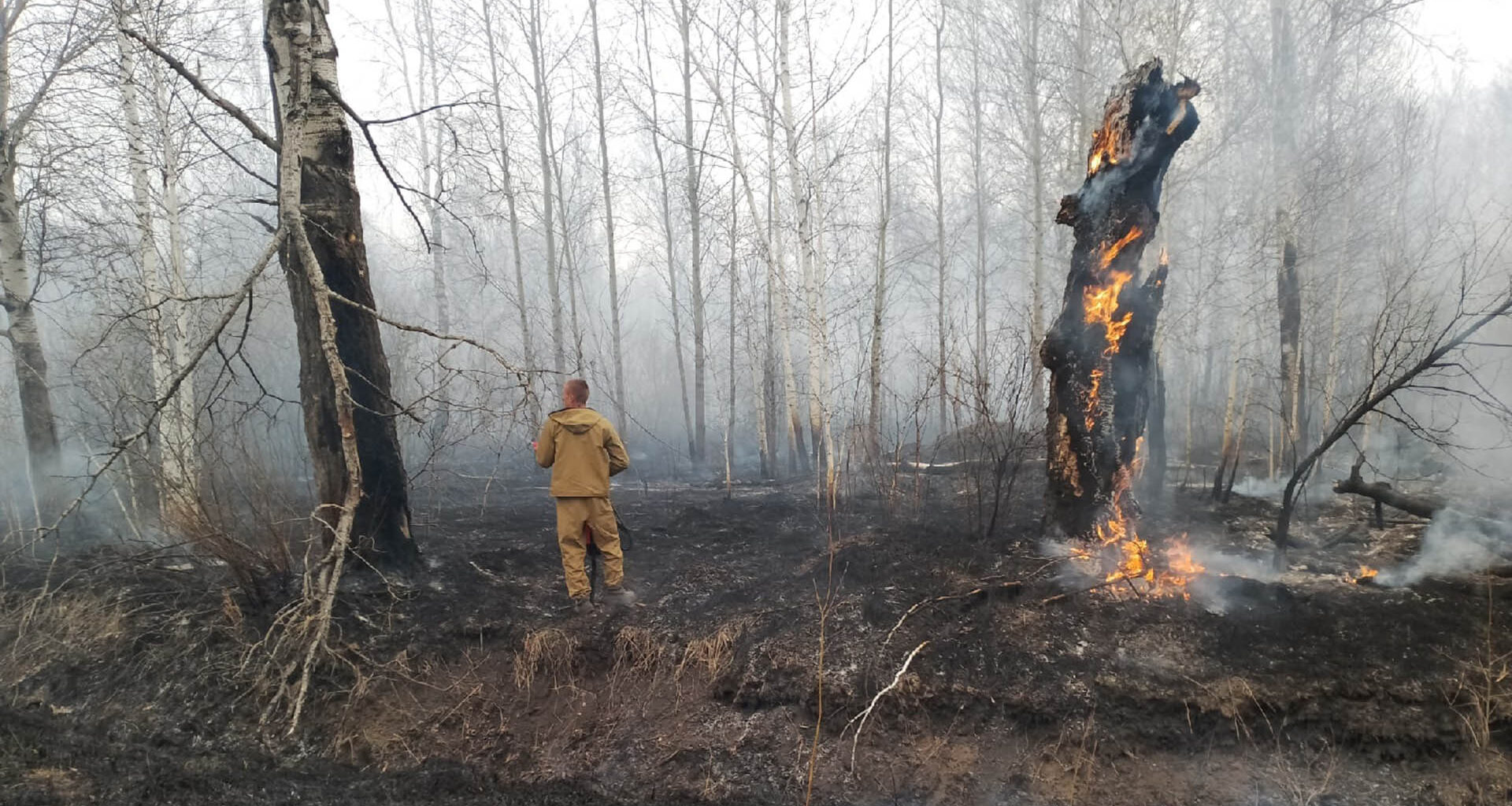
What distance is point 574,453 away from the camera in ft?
16.4

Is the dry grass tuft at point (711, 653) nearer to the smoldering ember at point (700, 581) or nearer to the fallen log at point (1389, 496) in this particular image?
the smoldering ember at point (700, 581)

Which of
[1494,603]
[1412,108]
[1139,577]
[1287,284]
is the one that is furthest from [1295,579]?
[1412,108]

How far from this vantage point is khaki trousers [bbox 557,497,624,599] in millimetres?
5020

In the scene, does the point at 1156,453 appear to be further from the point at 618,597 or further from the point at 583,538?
the point at 583,538

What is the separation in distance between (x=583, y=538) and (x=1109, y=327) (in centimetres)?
448

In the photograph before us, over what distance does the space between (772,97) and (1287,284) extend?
320 inches

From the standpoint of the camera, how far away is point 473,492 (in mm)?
11086

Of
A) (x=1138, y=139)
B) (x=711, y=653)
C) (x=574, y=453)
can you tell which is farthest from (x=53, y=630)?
(x=1138, y=139)

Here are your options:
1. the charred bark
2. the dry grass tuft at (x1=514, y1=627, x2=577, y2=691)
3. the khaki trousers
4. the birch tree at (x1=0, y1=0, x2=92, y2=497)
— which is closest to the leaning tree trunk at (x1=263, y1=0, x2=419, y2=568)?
→ the khaki trousers

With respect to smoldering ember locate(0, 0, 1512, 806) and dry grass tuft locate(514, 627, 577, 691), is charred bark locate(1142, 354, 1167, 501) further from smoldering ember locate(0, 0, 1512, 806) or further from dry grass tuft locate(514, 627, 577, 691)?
dry grass tuft locate(514, 627, 577, 691)

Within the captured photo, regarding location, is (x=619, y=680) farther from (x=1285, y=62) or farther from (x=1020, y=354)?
(x=1285, y=62)

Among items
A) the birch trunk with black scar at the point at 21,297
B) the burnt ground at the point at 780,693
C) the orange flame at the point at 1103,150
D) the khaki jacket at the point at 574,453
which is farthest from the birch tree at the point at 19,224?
the orange flame at the point at 1103,150

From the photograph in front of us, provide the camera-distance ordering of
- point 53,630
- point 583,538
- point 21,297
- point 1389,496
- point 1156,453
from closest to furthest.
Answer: point 53,630 → point 583,538 → point 1389,496 → point 21,297 → point 1156,453

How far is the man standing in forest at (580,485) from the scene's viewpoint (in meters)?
4.99
